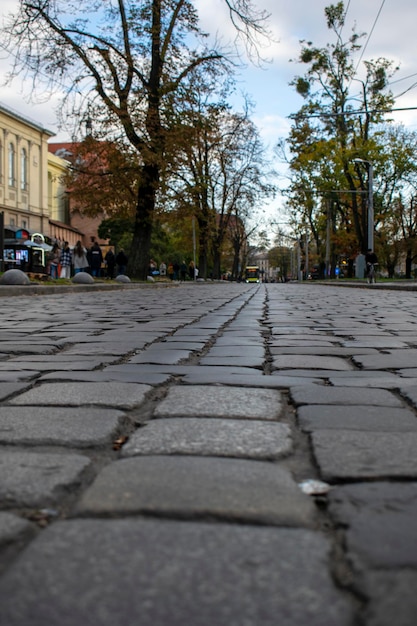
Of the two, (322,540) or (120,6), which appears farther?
(120,6)

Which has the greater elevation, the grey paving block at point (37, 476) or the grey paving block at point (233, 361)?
the grey paving block at point (233, 361)

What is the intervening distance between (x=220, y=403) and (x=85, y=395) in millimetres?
665

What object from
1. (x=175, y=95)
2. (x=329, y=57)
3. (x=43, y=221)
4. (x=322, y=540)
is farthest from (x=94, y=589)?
(x=43, y=221)

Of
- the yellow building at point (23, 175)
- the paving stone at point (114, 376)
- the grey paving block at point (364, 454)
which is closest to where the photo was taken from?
the grey paving block at point (364, 454)

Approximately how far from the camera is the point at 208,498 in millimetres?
1557

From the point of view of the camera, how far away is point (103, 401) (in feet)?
9.23

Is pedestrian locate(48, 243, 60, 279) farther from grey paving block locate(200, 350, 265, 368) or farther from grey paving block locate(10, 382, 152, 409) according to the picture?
grey paving block locate(10, 382, 152, 409)

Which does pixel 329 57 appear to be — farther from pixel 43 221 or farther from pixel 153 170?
pixel 43 221

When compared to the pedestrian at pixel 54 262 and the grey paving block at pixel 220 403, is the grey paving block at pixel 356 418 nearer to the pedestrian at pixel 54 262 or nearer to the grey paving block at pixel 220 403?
the grey paving block at pixel 220 403

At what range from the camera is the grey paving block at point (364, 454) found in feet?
5.90

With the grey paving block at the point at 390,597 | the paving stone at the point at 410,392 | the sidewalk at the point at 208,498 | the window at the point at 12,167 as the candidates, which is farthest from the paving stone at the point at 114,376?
the window at the point at 12,167

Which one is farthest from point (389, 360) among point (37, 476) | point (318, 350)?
point (37, 476)

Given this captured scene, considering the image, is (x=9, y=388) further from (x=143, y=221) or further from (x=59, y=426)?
(x=143, y=221)

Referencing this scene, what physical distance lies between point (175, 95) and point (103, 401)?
23.7 metres
